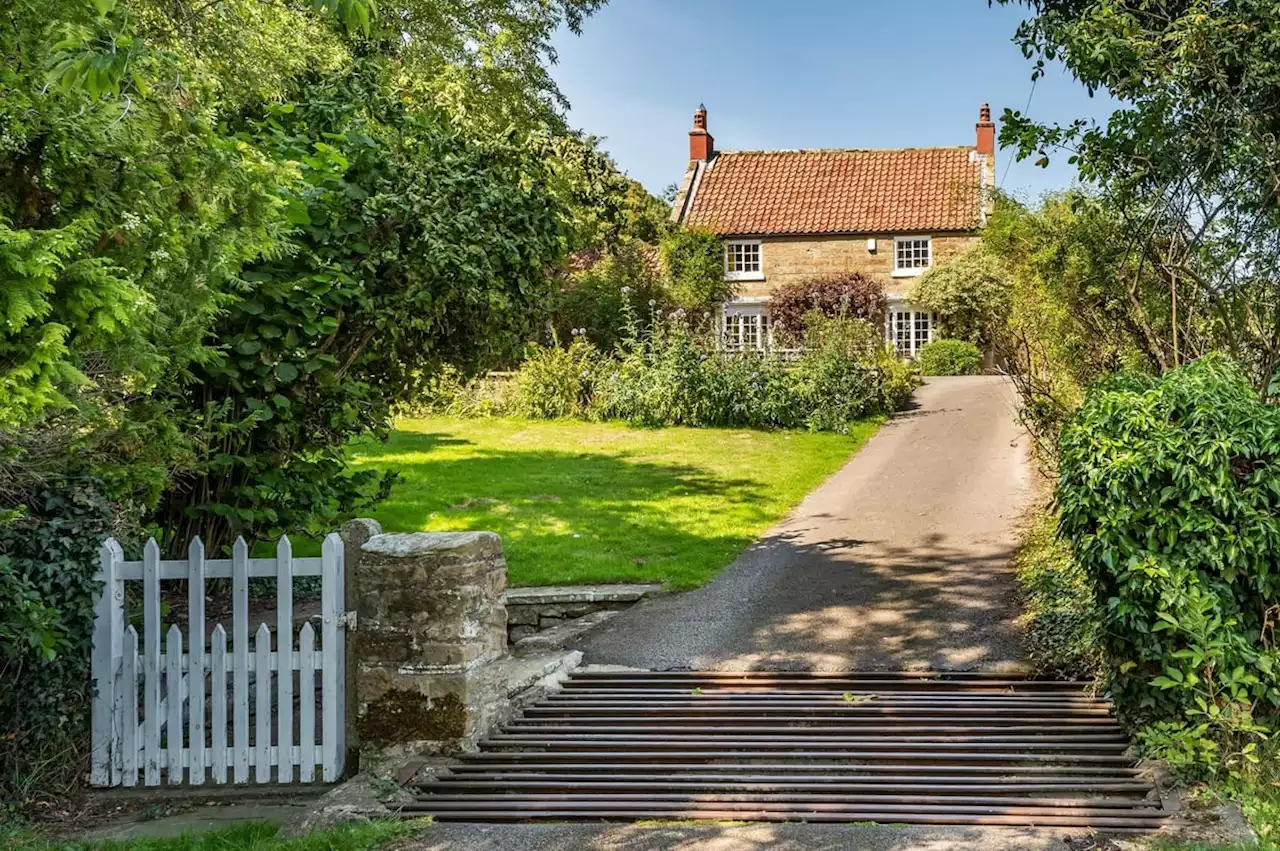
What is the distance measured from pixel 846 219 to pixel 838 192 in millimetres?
1834

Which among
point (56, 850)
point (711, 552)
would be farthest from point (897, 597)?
point (56, 850)

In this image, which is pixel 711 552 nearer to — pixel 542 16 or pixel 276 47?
pixel 276 47

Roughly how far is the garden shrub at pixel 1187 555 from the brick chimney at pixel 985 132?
3425cm

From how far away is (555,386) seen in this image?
73.9 feet

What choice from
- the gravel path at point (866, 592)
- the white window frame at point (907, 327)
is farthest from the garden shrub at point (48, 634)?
the white window frame at point (907, 327)

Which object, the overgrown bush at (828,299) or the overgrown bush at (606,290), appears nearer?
the overgrown bush at (606,290)

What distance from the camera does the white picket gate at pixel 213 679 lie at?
5883 millimetres

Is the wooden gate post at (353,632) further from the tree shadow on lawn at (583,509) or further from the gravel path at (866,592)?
the tree shadow on lawn at (583,509)

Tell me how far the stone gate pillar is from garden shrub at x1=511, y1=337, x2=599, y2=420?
16.2m

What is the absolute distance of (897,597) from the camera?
369 inches

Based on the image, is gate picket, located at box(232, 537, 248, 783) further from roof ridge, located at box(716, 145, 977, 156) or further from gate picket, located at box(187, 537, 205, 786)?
roof ridge, located at box(716, 145, 977, 156)

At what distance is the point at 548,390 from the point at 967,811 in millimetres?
18085

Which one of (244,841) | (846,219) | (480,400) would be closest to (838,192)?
(846,219)

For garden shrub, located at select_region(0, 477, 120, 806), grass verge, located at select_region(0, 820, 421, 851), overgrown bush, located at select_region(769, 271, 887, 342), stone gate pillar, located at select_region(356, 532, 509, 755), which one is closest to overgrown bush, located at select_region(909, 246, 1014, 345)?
overgrown bush, located at select_region(769, 271, 887, 342)
